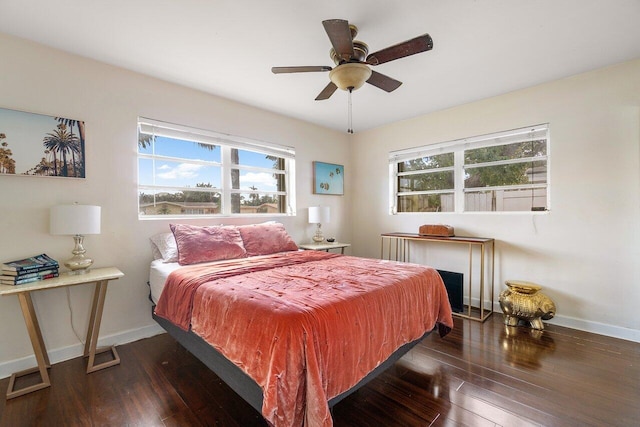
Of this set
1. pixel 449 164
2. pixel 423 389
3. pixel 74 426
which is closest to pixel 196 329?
pixel 74 426

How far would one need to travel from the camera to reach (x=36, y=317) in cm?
214

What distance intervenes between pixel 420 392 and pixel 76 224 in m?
2.75

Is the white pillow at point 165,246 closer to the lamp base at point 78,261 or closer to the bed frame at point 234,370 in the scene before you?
the lamp base at point 78,261

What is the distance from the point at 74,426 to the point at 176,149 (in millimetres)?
2440

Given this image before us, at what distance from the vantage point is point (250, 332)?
1376mm

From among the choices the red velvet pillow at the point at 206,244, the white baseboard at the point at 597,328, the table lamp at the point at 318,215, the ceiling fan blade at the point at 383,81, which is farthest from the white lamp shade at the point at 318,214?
the white baseboard at the point at 597,328

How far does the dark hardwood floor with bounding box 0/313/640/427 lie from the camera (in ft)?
5.19

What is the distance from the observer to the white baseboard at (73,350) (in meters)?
2.06

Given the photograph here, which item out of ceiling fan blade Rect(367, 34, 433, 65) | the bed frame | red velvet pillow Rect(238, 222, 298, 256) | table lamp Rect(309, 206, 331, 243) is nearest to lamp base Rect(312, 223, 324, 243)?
table lamp Rect(309, 206, 331, 243)

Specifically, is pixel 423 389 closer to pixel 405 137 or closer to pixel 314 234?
pixel 314 234

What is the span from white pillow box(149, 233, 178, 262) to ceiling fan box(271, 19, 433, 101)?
6.11 feet

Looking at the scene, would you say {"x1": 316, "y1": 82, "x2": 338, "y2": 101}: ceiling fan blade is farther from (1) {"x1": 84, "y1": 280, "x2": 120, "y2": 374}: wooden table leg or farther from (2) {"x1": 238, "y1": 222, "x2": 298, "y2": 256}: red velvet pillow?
(1) {"x1": 84, "y1": 280, "x2": 120, "y2": 374}: wooden table leg

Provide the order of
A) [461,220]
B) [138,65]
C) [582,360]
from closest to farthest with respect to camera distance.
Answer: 1. [582,360]
2. [138,65]
3. [461,220]

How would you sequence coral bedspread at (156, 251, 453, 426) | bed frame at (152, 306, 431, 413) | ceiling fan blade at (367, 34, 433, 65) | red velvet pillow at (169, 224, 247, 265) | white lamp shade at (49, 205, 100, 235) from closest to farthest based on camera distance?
coral bedspread at (156, 251, 453, 426) → bed frame at (152, 306, 431, 413) → ceiling fan blade at (367, 34, 433, 65) → white lamp shade at (49, 205, 100, 235) → red velvet pillow at (169, 224, 247, 265)
